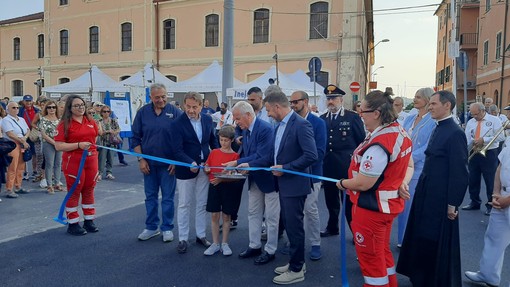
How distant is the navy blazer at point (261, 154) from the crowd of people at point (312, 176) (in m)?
0.01

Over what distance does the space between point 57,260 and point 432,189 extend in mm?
4167

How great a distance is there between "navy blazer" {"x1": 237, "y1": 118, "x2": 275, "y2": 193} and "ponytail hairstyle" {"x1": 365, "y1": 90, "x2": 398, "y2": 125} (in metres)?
1.54

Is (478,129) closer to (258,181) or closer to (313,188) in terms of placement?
(313,188)

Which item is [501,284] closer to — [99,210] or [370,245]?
[370,245]

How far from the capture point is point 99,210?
708 centimetres

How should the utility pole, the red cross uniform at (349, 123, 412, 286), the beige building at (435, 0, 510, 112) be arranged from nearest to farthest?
1. the red cross uniform at (349, 123, 412, 286)
2. the utility pole
3. the beige building at (435, 0, 510, 112)

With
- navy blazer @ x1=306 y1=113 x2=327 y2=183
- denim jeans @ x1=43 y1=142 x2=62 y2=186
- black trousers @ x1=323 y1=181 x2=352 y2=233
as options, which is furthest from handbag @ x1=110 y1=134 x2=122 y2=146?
navy blazer @ x1=306 y1=113 x2=327 y2=183

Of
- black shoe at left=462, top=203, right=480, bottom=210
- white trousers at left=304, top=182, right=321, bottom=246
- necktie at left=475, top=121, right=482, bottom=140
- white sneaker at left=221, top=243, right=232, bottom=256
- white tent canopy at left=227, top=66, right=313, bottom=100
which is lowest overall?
white sneaker at left=221, top=243, right=232, bottom=256

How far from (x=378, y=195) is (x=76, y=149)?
13.6ft

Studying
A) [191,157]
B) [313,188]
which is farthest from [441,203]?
[191,157]

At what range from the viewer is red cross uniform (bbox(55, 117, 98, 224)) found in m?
5.52

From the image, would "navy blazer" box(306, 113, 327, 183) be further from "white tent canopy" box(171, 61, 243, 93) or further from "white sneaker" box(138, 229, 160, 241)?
"white tent canopy" box(171, 61, 243, 93)

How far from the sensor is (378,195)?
124 inches

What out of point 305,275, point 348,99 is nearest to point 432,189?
point 305,275
